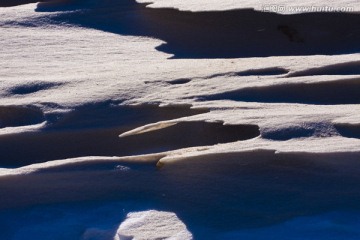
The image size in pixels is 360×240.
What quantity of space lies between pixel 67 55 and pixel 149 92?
0.49 metres

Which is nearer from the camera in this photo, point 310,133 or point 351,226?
point 351,226

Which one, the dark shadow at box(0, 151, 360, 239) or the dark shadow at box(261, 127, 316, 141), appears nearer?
the dark shadow at box(0, 151, 360, 239)

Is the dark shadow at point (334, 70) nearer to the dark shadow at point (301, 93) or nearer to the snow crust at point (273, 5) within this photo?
the dark shadow at point (301, 93)

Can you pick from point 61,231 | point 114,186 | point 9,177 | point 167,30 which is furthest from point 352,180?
point 167,30

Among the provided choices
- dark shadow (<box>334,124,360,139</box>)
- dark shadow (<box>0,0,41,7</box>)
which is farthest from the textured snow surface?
Result: dark shadow (<box>0,0,41,7</box>)

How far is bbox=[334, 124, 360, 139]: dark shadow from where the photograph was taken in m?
1.71

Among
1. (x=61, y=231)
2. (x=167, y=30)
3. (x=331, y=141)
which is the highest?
(x=167, y=30)

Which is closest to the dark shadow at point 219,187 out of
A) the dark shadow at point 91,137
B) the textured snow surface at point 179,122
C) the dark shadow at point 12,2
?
the textured snow surface at point 179,122

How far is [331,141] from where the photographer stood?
169 cm

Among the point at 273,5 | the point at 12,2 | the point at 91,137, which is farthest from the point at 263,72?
the point at 12,2

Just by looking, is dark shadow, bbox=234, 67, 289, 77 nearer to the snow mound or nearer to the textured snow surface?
the textured snow surface

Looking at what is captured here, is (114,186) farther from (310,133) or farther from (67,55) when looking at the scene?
(67,55)

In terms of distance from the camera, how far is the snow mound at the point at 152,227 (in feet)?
4.91

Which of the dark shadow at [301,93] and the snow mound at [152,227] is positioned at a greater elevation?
the dark shadow at [301,93]
